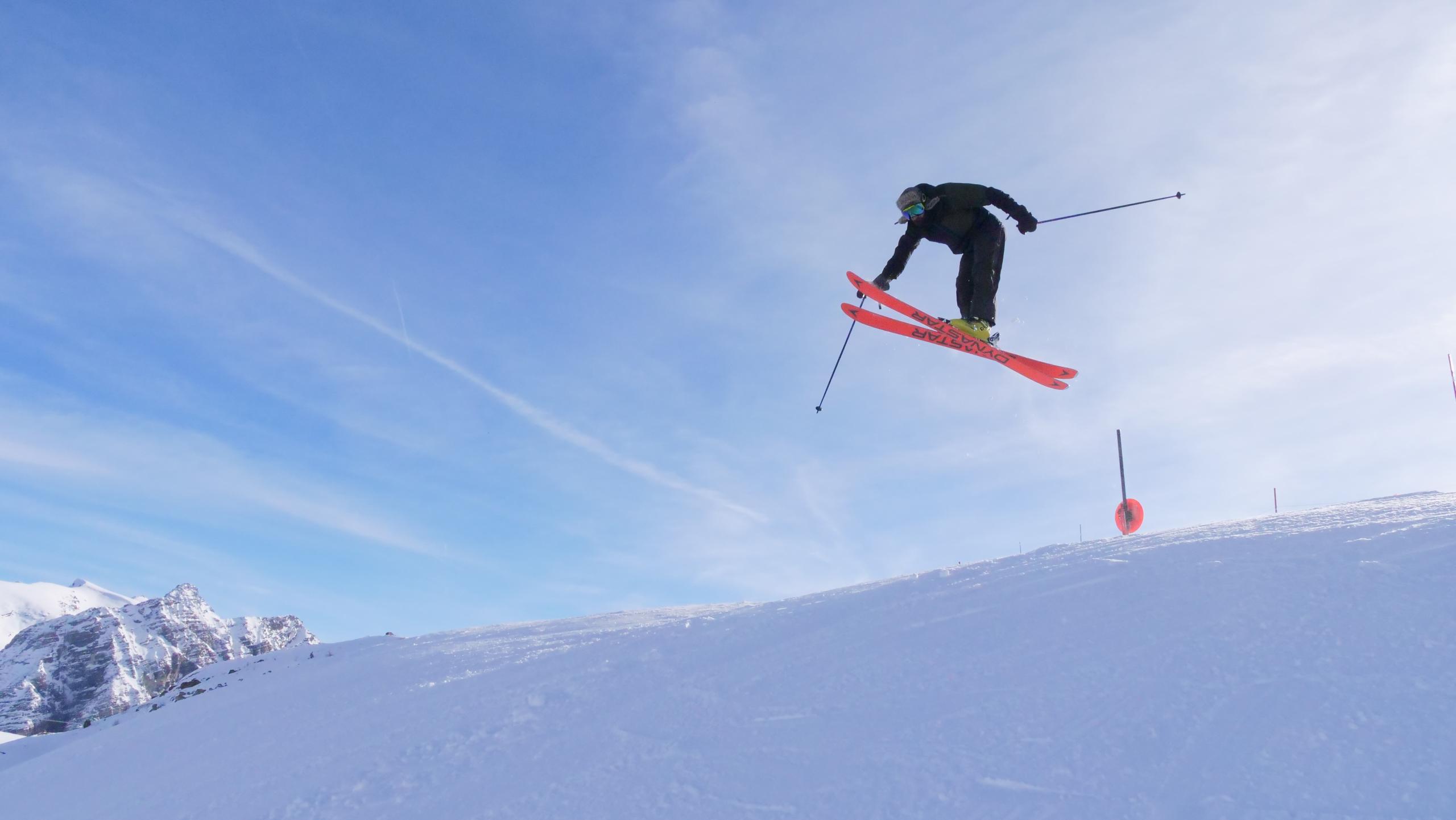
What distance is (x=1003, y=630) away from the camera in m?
5.74

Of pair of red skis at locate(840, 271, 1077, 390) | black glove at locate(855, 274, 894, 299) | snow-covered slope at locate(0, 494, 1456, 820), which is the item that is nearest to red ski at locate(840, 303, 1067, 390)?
pair of red skis at locate(840, 271, 1077, 390)

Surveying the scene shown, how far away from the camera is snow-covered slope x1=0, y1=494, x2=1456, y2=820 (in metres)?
3.88

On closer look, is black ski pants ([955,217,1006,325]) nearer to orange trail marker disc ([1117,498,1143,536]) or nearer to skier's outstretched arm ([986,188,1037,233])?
skier's outstretched arm ([986,188,1037,233])

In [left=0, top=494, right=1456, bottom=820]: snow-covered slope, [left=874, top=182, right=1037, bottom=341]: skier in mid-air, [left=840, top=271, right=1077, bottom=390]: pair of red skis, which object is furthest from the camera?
[left=840, top=271, right=1077, bottom=390]: pair of red skis

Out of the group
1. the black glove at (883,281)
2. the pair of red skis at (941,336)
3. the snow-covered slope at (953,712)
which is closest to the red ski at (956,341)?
the pair of red skis at (941,336)

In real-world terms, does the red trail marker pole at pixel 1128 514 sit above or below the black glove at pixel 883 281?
below

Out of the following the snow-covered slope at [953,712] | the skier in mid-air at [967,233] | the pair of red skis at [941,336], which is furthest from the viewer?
the pair of red skis at [941,336]

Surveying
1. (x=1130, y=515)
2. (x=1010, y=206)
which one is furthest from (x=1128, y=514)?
(x=1010, y=206)

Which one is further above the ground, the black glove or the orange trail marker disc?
the black glove

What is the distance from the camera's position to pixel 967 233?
408 inches

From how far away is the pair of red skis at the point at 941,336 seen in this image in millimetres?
11672

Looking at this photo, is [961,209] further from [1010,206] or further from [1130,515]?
[1130,515]

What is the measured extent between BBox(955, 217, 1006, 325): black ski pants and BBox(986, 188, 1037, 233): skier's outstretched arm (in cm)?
17

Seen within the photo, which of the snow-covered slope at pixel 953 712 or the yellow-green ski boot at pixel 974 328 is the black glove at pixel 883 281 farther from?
the snow-covered slope at pixel 953 712
